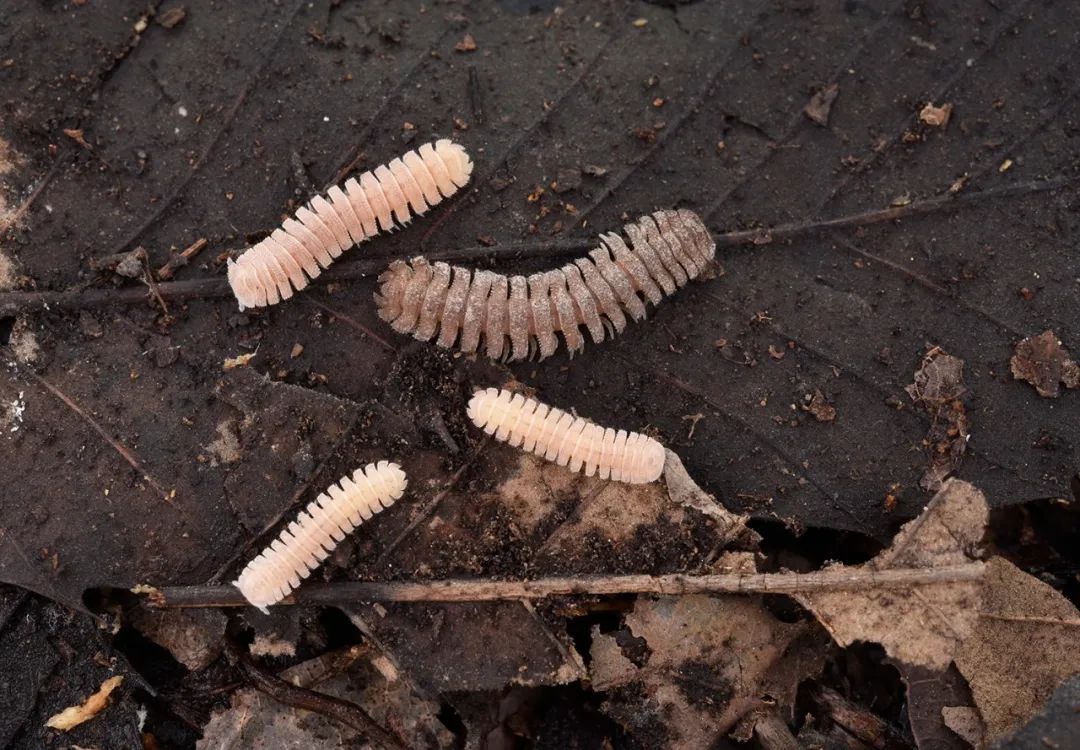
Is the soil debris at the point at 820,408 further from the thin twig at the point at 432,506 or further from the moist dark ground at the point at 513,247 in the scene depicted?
the thin twig at the point at 432,506

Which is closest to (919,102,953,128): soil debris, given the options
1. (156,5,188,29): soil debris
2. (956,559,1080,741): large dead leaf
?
(956,559,1080,741): large dead leaf

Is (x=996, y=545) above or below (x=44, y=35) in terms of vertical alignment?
below

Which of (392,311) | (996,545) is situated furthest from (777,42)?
(996,545)

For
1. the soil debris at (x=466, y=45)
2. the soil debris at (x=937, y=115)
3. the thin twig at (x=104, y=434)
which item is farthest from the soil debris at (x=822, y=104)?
the thin twig at (x=104, y=434)

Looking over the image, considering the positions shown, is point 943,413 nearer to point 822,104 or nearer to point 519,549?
point 822,104

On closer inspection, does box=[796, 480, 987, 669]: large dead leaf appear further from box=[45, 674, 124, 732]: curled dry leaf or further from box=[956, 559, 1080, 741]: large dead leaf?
box=[45, 674, 124, 732]: curled dry leaf

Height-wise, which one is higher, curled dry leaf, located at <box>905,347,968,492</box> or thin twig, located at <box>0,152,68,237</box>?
thin twig, located at <box>0,152,68,237</box>

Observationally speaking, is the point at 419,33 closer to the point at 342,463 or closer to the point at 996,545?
the point at 342,463
